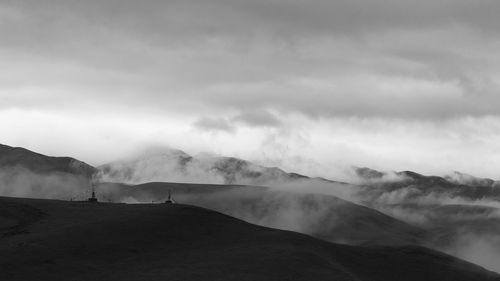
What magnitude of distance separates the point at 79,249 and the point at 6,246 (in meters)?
15.3

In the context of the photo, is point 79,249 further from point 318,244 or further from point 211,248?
point 318,244

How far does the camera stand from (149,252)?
17475cm

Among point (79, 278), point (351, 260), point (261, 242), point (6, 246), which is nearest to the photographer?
point (79, 278)

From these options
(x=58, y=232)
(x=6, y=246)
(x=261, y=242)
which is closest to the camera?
(x=6, y=246)

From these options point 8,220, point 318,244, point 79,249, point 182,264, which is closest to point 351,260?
point 318,244

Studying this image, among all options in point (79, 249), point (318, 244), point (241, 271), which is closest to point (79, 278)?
point (79, 249)

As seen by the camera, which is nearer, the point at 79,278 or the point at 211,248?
the point at 79,278

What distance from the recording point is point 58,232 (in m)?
173

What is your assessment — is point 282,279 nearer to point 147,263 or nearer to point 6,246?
point 147,263

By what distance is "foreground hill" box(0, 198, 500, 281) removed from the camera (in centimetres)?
15188

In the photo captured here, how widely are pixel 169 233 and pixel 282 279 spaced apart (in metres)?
45.7

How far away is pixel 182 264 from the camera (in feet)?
539

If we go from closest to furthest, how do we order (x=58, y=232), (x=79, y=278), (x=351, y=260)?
1. (x=79, y=278)
2. (x=58, y=232)
3. (x=351, y=260)

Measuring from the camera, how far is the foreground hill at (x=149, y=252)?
152 m
